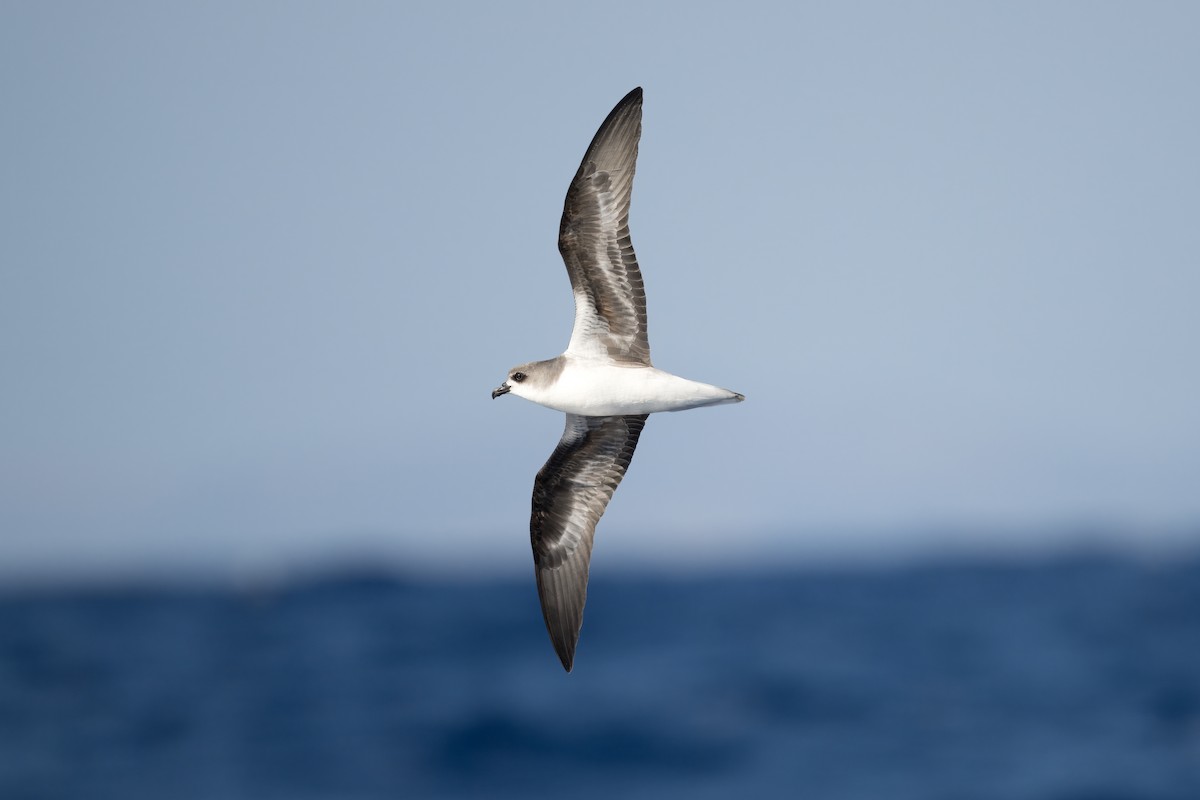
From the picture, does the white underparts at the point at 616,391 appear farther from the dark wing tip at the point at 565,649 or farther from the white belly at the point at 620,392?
the dark wing tip at the point at 565,649

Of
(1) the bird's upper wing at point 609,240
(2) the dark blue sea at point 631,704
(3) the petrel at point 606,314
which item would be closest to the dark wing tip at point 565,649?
(3) the petrel at point 606,314

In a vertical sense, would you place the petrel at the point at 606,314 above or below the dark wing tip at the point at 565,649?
above

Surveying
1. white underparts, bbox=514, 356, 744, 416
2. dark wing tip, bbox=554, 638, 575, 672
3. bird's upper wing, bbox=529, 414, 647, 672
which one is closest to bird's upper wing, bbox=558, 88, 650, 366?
white underparts, bbox=514, 356, 744, 416

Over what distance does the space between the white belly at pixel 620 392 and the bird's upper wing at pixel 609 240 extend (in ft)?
0.92

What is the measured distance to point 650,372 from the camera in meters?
15.9

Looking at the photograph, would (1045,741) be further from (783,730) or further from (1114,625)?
(1114,625)

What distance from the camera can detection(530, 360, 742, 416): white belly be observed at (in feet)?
51.2

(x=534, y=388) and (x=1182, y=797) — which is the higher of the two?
(x=534, y=388)

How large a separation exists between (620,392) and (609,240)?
170cm

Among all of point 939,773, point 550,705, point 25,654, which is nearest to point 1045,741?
point 939,773

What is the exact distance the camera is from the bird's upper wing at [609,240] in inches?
625

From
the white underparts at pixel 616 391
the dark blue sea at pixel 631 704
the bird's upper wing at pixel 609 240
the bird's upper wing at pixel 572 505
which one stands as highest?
the bird's upper wing at pixel 609 240

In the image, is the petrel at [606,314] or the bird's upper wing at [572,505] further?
the bird's upper wing at [572,505]

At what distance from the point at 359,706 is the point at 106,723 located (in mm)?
12498
